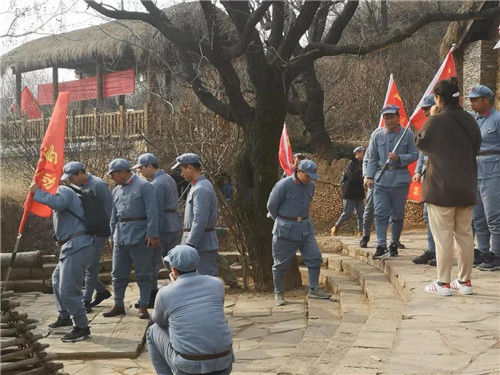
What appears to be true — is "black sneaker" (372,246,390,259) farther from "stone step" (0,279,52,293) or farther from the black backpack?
"stone step" (0,279,52,293)

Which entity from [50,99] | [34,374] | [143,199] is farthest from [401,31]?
[50,99]

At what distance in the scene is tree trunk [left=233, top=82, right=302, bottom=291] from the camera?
33.1 ft

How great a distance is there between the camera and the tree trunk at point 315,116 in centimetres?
1797

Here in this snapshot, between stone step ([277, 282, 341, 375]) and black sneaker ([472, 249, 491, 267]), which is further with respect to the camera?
black sneaker ([472, 249, 491, 267])

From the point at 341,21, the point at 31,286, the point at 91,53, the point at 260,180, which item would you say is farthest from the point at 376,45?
the point at 91,53

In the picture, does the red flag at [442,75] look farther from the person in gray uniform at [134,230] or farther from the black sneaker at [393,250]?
the person in gray uniform at [134,230]

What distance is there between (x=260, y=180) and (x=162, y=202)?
1766mm

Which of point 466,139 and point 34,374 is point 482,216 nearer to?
point 466,139

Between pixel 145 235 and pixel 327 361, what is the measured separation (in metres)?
3.38

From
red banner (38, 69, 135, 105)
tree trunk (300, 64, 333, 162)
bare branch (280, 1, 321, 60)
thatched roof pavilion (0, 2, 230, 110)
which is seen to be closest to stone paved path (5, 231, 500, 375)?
bare branch (280, 1, 321, 60)

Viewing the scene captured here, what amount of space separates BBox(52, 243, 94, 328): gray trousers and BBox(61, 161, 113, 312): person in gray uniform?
53 cm

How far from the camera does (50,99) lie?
25.4 metres

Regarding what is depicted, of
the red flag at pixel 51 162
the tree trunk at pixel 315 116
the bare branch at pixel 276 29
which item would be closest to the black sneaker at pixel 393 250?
the bare branch at pixel 276 29

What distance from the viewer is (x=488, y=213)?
717cm
